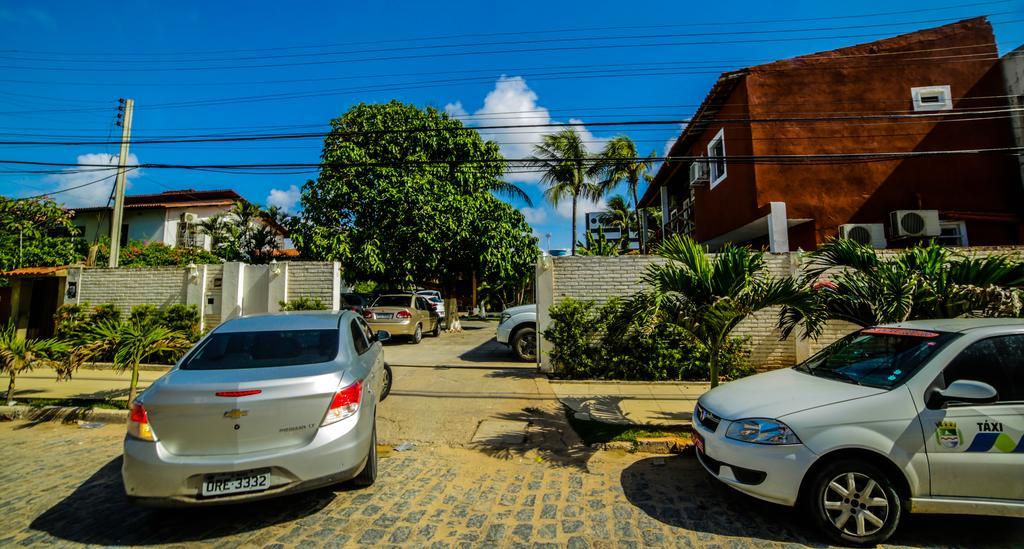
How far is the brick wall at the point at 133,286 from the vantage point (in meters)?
11.8

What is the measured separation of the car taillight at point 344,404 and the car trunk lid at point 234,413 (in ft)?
0.18

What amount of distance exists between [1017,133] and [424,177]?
54.5 feet

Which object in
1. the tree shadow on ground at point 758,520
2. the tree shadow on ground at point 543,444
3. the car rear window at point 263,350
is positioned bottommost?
the tree shadow on ground at point 758,520

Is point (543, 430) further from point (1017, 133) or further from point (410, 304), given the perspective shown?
point (1017, 133)

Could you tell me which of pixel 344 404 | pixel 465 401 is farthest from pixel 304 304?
pixel 344 404

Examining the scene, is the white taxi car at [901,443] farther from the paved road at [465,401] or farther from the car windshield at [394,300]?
the car windshield at [394,300]

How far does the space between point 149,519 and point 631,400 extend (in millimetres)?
5763

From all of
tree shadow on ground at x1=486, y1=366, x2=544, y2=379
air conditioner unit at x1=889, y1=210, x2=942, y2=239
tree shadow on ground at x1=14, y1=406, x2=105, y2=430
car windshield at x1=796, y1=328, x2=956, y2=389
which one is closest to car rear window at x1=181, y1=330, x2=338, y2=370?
tree shadow on ground at x1=14, y1=406, x2=105, y2=430

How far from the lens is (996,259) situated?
494 centimetres

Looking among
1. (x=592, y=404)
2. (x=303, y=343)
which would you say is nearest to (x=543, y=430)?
(x=592, y=404)

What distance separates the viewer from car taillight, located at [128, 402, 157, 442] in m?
3.10

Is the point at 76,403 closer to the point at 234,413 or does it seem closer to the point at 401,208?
the point at 234,413

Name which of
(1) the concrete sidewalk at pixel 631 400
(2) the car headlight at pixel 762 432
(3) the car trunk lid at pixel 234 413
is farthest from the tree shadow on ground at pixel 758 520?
(3) the car trunk lid at pixel 234 413

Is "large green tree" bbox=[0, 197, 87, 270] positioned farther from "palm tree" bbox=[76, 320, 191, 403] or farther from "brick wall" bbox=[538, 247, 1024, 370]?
"brick wall" bbox=[538, 247, 1024, 370]
